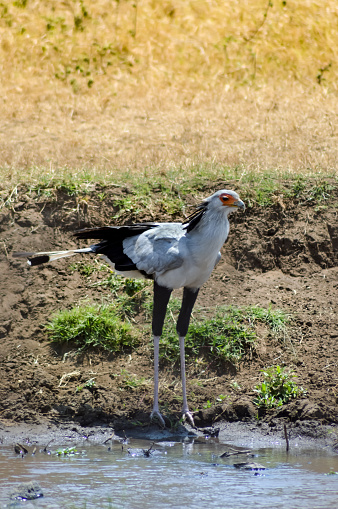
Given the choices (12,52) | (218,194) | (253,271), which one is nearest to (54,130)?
(12,52)

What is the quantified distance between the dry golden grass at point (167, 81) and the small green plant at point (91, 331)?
3.28 metres

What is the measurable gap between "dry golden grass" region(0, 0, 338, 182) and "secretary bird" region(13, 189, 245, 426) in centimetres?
346

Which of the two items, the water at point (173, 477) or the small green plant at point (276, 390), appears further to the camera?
the small green plant at point (276, 390)

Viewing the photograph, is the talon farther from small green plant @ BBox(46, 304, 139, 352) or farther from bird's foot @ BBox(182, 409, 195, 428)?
small green plant @ BBox(46, 304, 139, 352)

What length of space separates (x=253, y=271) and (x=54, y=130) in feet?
19.4

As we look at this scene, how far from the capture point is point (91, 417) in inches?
223

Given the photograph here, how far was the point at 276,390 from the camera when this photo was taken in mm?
5824

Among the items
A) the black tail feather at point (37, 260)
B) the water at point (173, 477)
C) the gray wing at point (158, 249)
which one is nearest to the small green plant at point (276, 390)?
the water at point (173, 477)

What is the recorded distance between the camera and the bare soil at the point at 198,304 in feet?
18.8

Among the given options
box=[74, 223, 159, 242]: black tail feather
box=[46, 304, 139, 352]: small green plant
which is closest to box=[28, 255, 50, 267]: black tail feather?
box=[74, 223, 159, 242]: black tail feather

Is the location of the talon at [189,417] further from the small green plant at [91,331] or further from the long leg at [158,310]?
the small green plant at [91,331]

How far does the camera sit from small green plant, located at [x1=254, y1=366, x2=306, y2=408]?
18.9ft

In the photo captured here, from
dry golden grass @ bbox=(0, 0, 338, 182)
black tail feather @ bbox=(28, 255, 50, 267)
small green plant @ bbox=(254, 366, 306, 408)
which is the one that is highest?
dry golden grass @ bbox=(0, 0, 338, 182)

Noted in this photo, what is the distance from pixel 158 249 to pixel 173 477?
6.27ft
